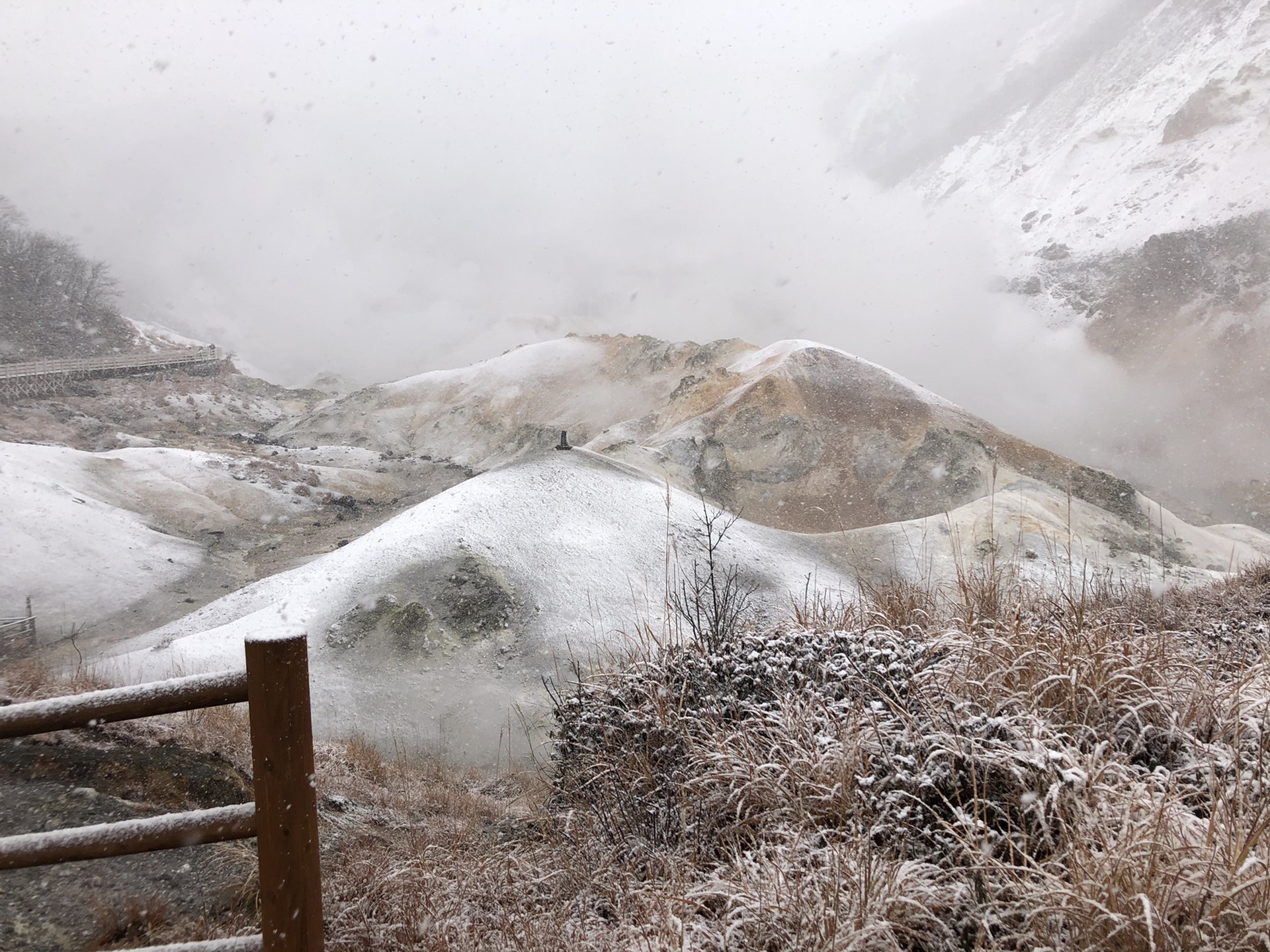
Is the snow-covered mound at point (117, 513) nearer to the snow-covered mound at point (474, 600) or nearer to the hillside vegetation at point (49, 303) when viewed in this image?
the snow-covered mound at point (474, 600)

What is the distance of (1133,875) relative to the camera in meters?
2.08

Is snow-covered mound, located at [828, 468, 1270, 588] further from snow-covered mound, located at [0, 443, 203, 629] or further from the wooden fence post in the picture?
snow-covered mound, located at [0, 443, 203, 629]

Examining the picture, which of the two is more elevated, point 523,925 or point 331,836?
point 523,925

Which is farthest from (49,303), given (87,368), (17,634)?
(17,634)

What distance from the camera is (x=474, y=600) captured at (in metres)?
14.8

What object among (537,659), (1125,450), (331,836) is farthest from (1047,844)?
(1125,450)

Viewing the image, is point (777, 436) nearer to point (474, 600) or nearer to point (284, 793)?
point (474, 600)

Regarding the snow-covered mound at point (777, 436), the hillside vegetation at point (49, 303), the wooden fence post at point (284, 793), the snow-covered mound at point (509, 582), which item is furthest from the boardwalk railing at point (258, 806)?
the hillside vegetation at point (49, 303)

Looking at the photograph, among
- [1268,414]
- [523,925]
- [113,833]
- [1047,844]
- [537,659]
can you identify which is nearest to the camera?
[113,833]

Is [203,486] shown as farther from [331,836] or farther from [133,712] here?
[133,712]

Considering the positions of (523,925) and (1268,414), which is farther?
(1268,414)

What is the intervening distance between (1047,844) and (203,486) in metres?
35.1

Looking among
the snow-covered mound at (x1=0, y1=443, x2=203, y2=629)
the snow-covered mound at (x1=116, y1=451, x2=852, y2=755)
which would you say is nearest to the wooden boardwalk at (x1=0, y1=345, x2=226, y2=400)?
the snow-covered mound at (x1=0, y1=443, x2=203, y2=629)

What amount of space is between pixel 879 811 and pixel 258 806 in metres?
2.48
